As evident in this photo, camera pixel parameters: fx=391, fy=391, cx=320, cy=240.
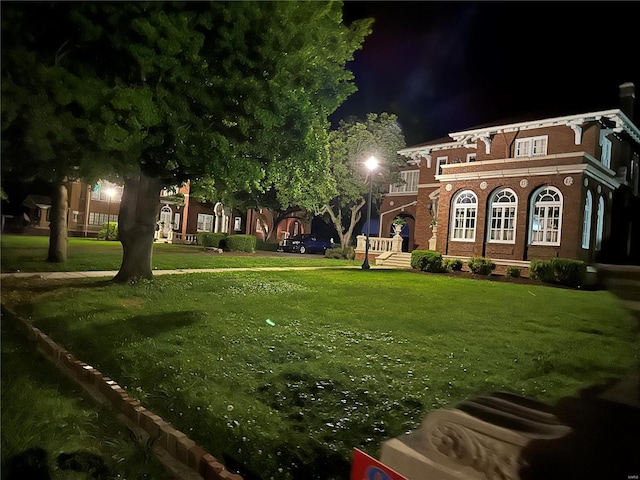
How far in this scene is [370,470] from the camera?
2037 millimetres

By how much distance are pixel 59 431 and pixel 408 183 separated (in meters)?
26.8

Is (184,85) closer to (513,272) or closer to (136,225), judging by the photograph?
(136,225)

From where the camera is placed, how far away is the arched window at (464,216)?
1700cm

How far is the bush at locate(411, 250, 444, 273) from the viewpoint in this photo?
14906 mm

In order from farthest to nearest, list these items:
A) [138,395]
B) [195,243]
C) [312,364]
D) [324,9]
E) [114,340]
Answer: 1. [195,243]
2. [324,9]
3. [114,340]
4. [312,364]
5. [138,395]

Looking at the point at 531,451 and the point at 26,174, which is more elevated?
the point at 26,174

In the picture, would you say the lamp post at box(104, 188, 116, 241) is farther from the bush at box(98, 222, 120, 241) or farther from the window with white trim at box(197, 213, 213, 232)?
the window with white trim at box(197, 213, 213, 232)

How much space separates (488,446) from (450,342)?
3.59m

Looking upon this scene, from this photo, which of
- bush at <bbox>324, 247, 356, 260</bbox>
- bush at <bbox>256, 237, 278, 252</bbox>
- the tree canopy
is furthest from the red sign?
bush at <bbox>256, 237, 278, 252</bbox>

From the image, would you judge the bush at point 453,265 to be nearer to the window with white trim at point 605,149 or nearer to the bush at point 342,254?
the window with white trim at point 605,149

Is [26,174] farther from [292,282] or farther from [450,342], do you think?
[450,342]

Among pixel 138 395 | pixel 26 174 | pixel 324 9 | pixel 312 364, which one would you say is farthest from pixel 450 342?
pixel 26 174

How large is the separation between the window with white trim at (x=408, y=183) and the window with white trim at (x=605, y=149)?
1419cm

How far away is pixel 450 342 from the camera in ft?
18.5
